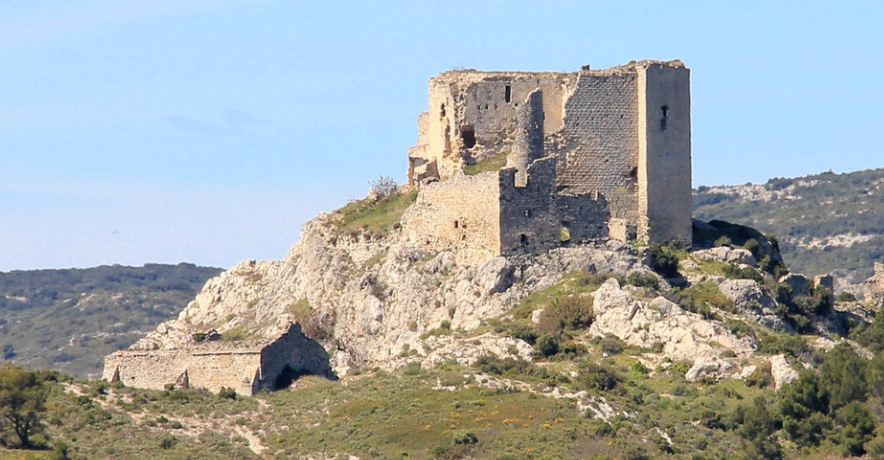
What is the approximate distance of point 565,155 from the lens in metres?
62.0

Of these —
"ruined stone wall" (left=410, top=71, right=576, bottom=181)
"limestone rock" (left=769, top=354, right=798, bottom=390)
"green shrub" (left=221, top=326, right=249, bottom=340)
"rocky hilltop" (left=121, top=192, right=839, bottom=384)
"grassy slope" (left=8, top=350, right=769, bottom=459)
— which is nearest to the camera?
"grassy slope" (left=8, top=350, right=769, bottom=459)

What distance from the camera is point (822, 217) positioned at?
17962 centimetres

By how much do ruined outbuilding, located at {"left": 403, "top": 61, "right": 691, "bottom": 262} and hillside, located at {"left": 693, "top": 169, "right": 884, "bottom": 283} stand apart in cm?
9215

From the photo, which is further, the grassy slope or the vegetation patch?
the vegetation patch

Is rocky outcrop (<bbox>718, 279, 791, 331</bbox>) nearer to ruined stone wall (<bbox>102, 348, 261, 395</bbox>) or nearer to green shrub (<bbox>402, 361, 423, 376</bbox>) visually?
green shrub (<bbox>402, 361, 423, 376</bbox>)

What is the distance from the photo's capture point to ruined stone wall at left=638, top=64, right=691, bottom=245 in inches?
2434

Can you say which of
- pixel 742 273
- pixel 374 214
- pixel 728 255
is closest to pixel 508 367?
pixel 742 273

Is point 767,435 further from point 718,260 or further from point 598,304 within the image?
point 718,260

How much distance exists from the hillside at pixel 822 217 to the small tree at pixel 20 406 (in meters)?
113

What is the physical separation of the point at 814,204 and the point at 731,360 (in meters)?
137

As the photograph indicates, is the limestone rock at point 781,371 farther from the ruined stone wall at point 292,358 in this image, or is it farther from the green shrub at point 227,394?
the green shrub at point 227,394

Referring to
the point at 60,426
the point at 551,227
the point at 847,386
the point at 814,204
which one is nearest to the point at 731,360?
the point at 847,386

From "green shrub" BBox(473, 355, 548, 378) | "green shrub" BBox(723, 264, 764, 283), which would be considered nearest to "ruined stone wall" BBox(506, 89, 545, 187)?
"green shrub" BBox(723, 264, 764, 283)

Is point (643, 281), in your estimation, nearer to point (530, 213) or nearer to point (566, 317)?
point (566, 317)
